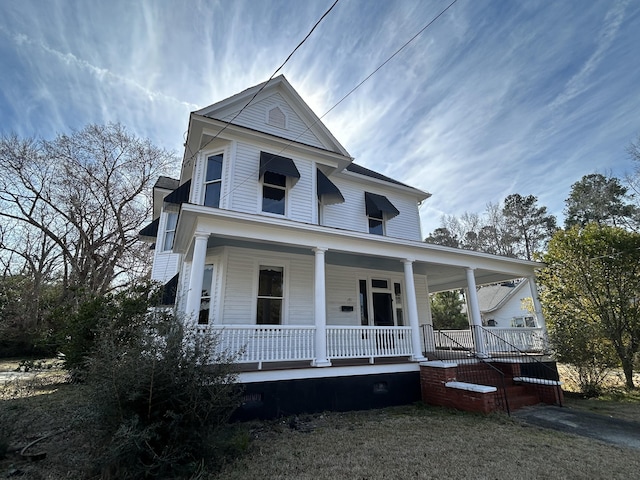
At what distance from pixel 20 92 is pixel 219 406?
1574 centimetres

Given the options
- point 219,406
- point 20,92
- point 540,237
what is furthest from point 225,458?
point 540,237

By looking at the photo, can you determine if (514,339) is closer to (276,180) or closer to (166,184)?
(276,180)

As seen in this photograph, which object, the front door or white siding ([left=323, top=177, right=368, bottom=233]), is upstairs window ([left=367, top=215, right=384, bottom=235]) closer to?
white siding ([left=323, top=177, right=368, bottom=233])

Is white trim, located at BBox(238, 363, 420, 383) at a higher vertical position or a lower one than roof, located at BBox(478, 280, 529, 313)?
lower

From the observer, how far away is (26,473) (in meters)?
4.07


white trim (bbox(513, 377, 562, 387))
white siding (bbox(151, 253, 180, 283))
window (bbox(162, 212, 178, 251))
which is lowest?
white trim (bbox(513, 377, 562, 387))

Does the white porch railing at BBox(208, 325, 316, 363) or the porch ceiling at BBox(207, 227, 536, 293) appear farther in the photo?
the porch ceiling at BBox(207, 227, 536, 293)

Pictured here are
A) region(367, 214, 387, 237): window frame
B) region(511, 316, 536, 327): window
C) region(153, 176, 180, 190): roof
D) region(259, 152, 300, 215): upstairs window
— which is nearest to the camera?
region(259, 152, 300, 215): upstairs window

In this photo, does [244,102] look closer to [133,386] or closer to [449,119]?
[449,119]

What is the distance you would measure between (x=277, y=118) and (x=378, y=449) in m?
9.53

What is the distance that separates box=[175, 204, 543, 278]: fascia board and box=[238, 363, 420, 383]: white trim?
9.63 feet

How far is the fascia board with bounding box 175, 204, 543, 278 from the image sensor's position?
22.7ft

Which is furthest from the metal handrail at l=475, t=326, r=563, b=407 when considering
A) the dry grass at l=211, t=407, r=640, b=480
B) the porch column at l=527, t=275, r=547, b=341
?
the dry grass at l=211, t=407, r=640, b=480

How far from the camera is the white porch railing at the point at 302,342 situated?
6.82 meters
